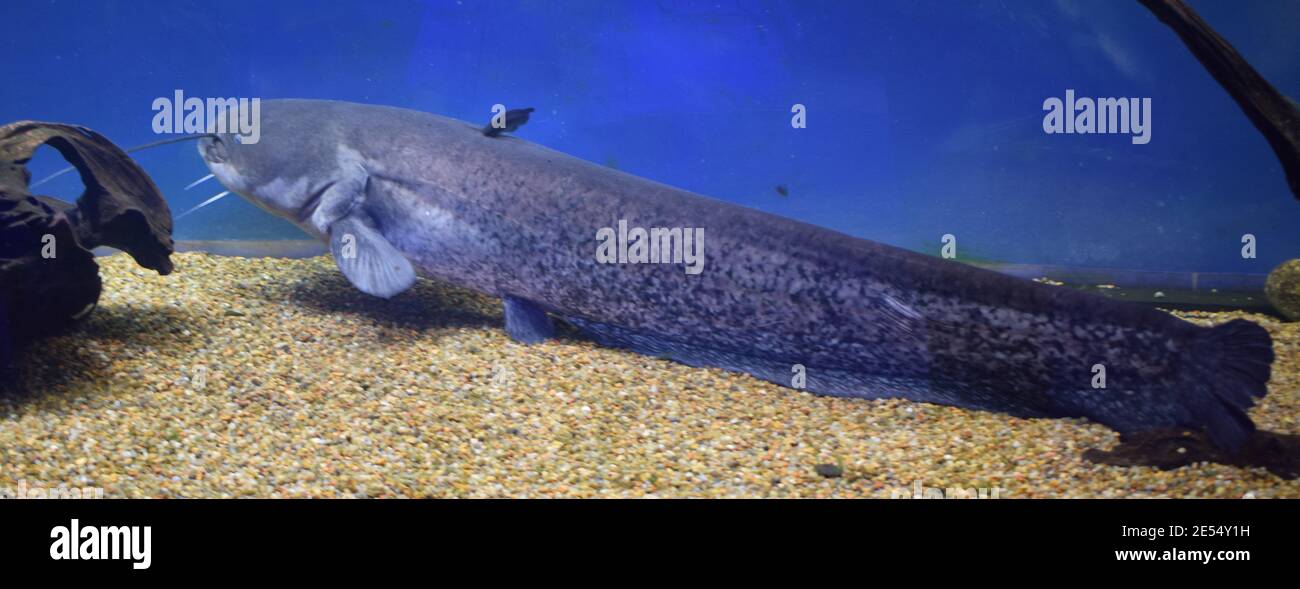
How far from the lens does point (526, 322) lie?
3543mm

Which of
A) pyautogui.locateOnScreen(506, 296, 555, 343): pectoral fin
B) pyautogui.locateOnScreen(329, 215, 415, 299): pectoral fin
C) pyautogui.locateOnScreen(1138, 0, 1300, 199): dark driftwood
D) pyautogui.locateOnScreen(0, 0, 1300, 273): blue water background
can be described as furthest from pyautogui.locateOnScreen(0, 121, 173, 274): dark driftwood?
pyautogui.locateOnScreen(1138, 0, 1300, 199): dark driftwood

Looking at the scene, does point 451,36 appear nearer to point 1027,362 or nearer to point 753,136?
point 753,136

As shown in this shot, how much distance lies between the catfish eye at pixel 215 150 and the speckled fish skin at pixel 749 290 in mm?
36

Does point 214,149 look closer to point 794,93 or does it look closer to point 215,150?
point 215,150

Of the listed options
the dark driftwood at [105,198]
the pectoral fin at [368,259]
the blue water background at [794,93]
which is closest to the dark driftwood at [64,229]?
the dark driftwood at [105,198]

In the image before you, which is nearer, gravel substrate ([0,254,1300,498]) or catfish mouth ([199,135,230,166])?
gravel substrate ([0,254,1300,498])

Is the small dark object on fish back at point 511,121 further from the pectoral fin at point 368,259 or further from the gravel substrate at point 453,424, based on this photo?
the gravel substrate at point 453,424

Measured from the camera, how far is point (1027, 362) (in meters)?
2.67

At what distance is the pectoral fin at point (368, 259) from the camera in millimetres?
3416

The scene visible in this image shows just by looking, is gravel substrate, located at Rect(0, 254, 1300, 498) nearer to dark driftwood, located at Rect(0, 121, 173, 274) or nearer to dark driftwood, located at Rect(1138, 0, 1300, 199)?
dark driftwood, located at Rect(0, 121, 173, 274)

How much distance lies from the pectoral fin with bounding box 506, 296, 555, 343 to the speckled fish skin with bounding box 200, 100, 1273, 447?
0.06 meters

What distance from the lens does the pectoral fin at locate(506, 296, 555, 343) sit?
350 cm
